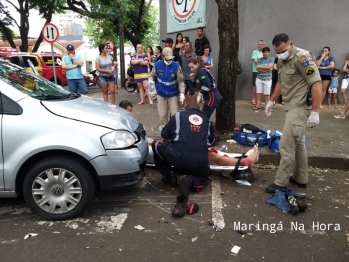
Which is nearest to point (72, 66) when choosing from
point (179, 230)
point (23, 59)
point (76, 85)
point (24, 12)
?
point (76, 85)

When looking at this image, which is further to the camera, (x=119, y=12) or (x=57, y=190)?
(x=119, y=12)

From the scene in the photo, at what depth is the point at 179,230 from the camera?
3184mm

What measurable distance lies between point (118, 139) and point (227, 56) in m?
3.28

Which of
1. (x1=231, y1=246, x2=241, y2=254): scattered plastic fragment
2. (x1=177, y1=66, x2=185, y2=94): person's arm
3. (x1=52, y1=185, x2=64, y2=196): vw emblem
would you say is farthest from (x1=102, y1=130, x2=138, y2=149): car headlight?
(x1=177, y1=66, x2=185, y2=94): person's arm

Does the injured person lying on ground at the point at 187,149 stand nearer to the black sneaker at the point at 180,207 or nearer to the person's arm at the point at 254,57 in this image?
the black sneaker at the point at 180,207

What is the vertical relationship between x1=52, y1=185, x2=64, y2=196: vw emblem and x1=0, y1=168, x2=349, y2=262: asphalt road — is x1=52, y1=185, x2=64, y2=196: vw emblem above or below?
above

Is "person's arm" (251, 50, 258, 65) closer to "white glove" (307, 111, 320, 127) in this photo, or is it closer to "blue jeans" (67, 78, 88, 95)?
"blue jeans" (67, 78, 88, 95)

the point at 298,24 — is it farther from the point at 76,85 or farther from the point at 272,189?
the point at 272,189

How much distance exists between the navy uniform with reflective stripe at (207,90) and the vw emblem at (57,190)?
9.30 feet

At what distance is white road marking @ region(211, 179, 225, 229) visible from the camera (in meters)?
3.35

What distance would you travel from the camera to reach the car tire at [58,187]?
3201 mm

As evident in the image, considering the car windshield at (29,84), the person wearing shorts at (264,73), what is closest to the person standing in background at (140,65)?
the person wearing shorts at (264,73)

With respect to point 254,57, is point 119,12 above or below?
above

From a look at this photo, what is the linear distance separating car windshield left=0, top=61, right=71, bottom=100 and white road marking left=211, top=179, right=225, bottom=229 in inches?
89.7
